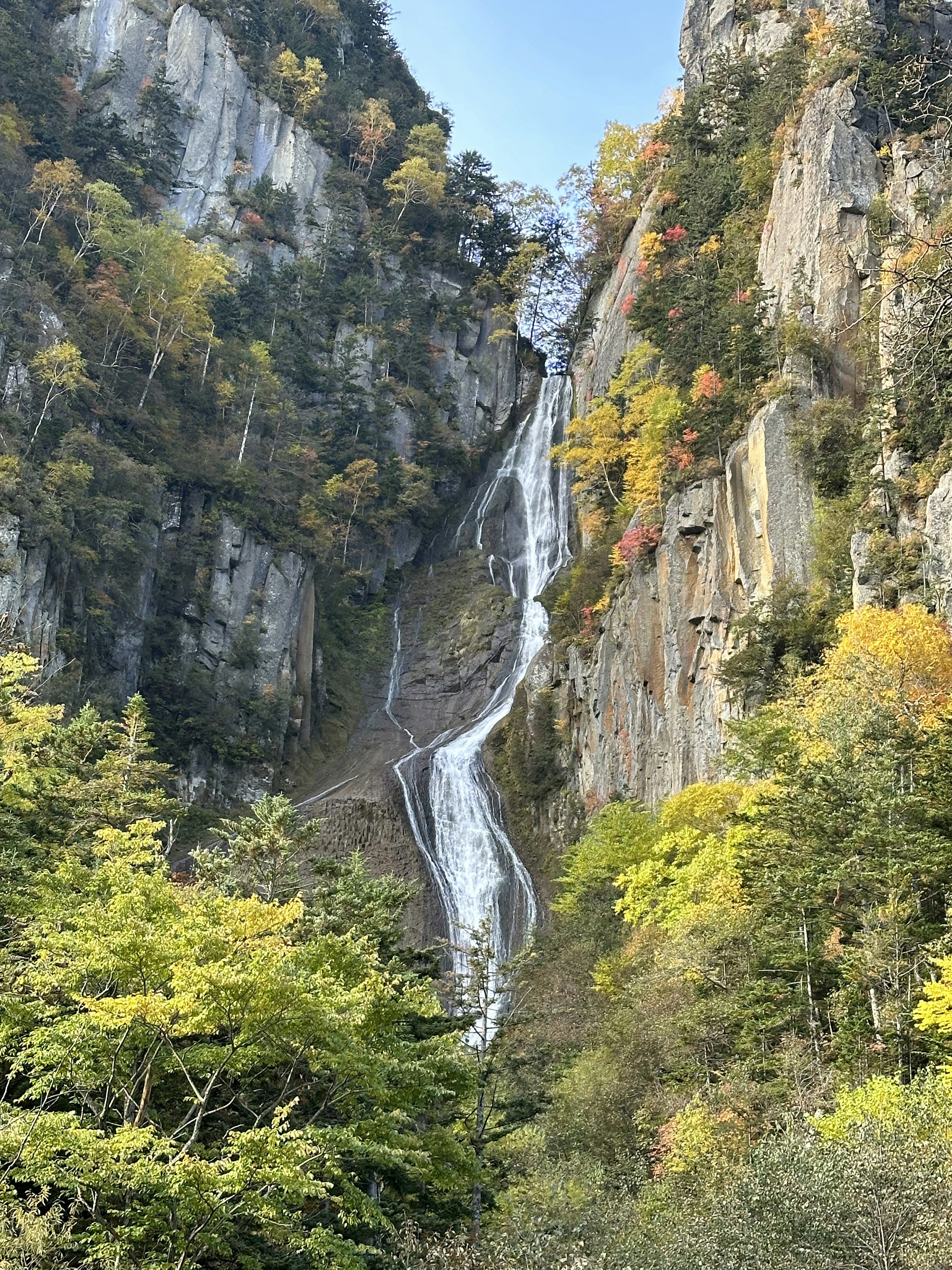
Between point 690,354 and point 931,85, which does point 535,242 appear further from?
point 931,85

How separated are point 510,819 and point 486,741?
17.4ft

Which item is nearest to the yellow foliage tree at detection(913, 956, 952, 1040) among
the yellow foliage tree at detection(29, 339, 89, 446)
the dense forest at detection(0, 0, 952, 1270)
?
the dense forest at detection(0, 0, 952, 1270)

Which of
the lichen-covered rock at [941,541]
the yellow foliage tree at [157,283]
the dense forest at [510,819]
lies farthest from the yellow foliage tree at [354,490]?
the lichen-covered rock at [941,541]

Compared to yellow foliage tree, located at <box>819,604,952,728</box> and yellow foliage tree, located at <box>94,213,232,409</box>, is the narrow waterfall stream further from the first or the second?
yellow foliage tree, located at <box>94,213,232,409</box>

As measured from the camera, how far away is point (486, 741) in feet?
159

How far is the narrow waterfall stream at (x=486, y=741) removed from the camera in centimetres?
3925

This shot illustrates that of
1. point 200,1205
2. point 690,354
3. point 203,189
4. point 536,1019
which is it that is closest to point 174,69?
point 203,189

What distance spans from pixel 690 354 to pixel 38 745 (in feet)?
94.1

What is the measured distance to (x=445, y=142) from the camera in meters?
80.2

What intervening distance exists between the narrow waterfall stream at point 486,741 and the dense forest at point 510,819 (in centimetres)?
145

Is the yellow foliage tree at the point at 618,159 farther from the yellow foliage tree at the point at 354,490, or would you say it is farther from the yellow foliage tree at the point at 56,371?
the yellow foliage tree at the point at 56,371

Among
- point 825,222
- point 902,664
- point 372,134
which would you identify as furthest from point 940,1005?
point 372,134

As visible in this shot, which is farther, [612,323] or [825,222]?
[612,323]

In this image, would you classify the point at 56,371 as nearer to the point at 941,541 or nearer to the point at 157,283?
the point at 157,283
